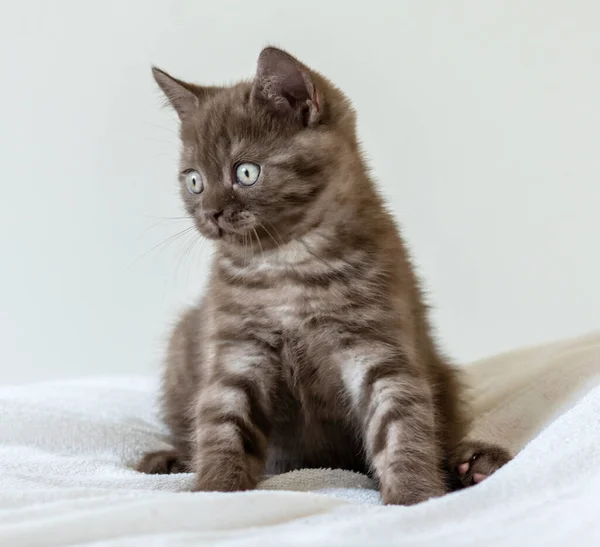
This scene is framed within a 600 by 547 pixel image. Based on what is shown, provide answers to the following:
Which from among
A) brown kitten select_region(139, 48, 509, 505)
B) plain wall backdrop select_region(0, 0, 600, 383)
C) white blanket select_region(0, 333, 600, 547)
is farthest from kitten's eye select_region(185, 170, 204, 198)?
plain wall backdrop select_region(0, 0, 600, 383)

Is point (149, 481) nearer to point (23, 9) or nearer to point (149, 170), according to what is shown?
point (149, 170)

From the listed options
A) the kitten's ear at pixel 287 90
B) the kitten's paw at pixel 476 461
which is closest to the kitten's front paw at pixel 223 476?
the kitten's paw at pixel 476 461

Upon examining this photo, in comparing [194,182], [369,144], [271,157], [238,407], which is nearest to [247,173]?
[271,157]

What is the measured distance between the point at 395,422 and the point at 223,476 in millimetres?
308

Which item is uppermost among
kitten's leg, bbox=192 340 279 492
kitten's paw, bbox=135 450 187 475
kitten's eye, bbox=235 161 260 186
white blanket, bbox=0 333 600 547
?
kitten's eye, bbox=235 161 260 186

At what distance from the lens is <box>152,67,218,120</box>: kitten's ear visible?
1.64 metres

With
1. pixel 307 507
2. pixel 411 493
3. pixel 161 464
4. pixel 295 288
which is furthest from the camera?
pixel 161 464

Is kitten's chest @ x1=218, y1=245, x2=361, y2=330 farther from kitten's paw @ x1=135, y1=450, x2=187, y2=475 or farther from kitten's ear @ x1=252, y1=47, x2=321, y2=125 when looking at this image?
kitten's paw @ x1=135, y1=450, x2=187, y2=475

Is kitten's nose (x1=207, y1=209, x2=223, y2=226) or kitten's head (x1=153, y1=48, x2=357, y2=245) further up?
kitten's head (x1=153, y1=48, x2=357, y2=245)

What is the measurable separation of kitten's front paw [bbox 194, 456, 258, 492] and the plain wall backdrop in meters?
Result: 1.50

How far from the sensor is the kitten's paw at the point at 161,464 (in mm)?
1647

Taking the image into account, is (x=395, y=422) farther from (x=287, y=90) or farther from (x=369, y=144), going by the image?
(x=369, y=144)

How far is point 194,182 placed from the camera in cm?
157

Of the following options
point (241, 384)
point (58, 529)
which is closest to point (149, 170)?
point (241, 384)
